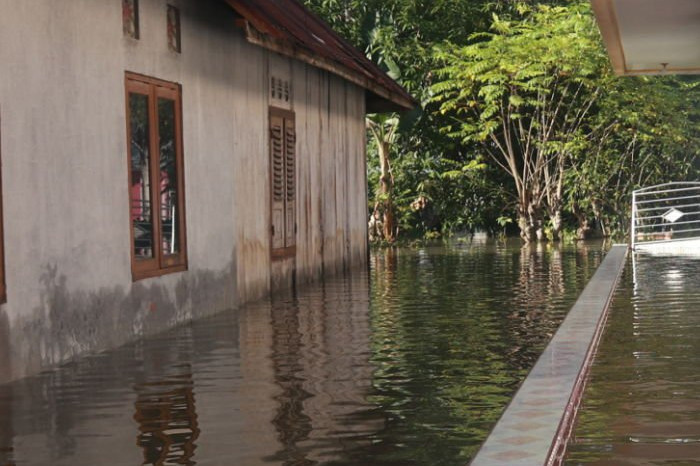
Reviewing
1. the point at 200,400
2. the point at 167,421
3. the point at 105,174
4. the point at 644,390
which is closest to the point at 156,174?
the point at 105,174

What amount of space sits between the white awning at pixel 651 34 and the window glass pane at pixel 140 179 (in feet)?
14.1

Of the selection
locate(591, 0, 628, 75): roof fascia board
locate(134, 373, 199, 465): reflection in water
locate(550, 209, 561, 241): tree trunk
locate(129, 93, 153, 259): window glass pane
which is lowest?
locate(134, 373, 199, 465): reflection in water

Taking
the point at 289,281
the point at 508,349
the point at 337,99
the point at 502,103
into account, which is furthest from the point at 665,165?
the point at 508,349

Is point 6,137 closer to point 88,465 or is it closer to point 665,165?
point 88,465

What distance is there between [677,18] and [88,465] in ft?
35.1

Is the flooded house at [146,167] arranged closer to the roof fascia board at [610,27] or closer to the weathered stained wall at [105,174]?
the weathered stained wall at [105,174]

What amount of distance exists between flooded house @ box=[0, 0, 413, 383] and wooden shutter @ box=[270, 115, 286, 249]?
1.4 inches

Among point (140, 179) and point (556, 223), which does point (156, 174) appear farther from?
point (556, 223)

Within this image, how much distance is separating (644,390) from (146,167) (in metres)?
5.66

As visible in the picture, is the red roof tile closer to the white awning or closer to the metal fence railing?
the white awning

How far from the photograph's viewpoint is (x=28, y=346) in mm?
9633

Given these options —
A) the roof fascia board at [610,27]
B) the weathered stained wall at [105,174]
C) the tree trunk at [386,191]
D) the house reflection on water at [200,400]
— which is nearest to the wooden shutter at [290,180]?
the weathered stained wall at [105,174]

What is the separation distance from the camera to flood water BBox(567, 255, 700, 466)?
20.8 ft

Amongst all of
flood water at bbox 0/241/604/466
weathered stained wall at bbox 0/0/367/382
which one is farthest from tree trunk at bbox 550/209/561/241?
flood water at bbox 0/241/604/466
